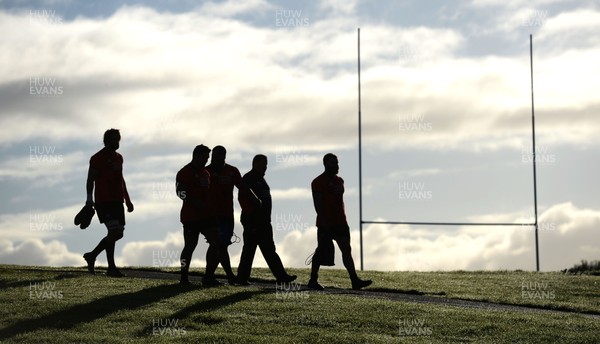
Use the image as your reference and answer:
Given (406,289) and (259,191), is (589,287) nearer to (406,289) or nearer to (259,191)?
(406,289)

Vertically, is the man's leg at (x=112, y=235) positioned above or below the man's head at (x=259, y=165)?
below

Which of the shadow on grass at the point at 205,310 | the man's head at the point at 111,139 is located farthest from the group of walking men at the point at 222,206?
→ the shadow on grass at the point at 205,310

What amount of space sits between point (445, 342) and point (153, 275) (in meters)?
8.26

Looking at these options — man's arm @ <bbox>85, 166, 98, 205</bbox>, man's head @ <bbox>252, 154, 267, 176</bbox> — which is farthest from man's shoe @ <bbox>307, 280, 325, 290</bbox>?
man's arm @ <bbox>85, 166, 98, 205</bbox>

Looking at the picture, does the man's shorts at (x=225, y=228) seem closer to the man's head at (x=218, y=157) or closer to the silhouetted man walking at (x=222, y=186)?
the silhouetted man walking at (x=222, y=186)

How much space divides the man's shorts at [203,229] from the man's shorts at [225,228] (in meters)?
0.30

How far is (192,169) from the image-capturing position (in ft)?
53.0

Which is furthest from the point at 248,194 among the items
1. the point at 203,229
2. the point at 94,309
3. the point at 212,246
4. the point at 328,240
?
the point at 94,309

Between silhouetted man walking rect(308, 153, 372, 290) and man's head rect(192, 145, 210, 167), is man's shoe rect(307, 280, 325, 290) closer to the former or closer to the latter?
silhouetted man walking rect(308, 153, 372, 290)

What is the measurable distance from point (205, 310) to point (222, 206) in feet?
8.90

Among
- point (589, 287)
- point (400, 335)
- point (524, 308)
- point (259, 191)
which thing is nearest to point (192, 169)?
point (259, 191)

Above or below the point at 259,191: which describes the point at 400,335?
below

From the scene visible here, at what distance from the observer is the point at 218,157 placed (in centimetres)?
1673

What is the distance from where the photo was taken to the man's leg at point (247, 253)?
16.8 meters
